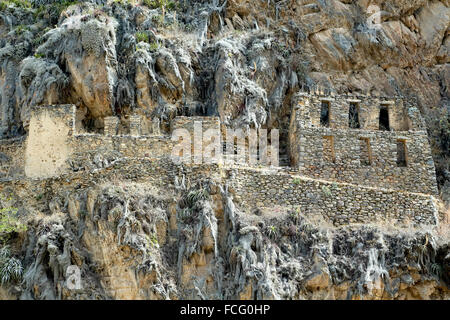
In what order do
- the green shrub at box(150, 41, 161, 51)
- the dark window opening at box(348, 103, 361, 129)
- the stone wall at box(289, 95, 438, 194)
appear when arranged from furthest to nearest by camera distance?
the green shrub at box(150, 41, 161, 51), the dark window opening at box(348, 103, 361, 129), the stone wall at box(289, 95, 438, 194)

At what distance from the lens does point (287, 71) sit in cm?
3550

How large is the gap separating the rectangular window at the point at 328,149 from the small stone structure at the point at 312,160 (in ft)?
0.14

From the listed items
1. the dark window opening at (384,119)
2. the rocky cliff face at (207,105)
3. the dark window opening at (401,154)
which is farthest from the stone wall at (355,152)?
the rocky cliff face at (207,105)

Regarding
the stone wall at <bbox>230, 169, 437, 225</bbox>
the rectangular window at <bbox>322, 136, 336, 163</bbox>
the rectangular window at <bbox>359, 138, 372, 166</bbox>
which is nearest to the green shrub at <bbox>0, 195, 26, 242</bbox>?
the stone wall at <bbox>230, 169, 437, 225</bbox>

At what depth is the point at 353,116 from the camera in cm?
3400

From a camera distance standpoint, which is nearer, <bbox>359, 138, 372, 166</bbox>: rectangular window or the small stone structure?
the small stone structure

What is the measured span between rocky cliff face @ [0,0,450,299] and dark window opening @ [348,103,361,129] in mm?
2407

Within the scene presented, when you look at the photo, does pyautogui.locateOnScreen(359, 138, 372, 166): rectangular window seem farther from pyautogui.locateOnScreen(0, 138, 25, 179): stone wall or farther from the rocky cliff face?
Result: pyautogui.locateOnScreen(0, 138, 25, 179): stone wall

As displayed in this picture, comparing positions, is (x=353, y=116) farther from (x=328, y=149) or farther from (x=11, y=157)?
(x=11, y=157)

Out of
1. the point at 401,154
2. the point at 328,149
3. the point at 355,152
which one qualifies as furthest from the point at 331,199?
the point at 401,154

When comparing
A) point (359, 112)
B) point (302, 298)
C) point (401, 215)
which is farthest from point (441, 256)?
point (359, 112)

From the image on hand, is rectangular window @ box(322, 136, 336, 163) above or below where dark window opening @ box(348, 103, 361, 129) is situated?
below

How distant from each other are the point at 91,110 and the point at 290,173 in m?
9.83

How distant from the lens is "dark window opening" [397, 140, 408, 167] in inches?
1246
